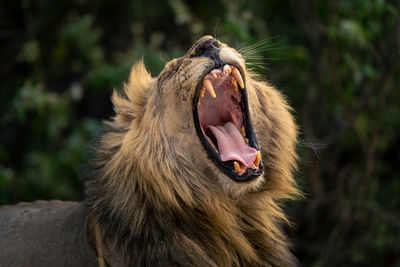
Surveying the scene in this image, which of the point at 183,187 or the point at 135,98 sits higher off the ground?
the point at 135,98

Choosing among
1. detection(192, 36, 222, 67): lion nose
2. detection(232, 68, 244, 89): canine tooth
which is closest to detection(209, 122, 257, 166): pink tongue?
detection(232, 68, 244, 89): canine tooth

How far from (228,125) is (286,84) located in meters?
2.71

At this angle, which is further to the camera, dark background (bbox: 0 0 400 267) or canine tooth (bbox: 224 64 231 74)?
dark background (bbox: 0 0 400 267)

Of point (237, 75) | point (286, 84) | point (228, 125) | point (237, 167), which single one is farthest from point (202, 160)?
point (286, 84)

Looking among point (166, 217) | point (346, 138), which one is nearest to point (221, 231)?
point (166, 217)

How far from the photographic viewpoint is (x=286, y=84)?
5281 mm

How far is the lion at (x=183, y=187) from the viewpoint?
2.39 meters

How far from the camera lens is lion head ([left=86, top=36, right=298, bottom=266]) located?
2424 millimetres

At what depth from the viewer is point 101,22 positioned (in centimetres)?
599

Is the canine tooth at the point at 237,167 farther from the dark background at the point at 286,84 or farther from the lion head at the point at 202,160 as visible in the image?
the dark background at the point at 286,84

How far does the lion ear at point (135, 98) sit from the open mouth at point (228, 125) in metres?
0.32

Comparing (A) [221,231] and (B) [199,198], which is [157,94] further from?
(A) [221,231]

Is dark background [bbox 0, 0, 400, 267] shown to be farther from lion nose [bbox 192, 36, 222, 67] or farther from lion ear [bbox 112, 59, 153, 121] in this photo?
lion nose [bbox 192, 36, 222, 67]

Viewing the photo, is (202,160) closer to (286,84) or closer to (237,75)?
(237,75)
